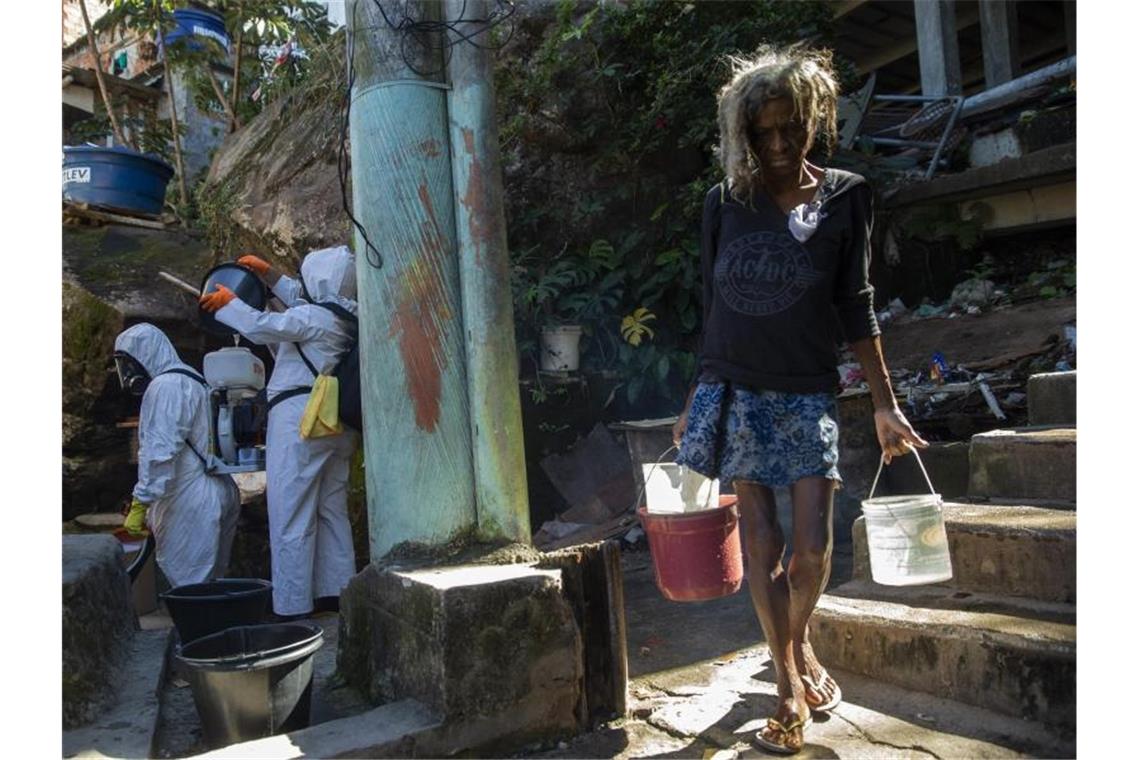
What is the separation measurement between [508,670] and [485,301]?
4.15ft

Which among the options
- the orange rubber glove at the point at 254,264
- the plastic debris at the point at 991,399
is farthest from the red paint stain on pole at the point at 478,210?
the plastic debris at the point at 991,399

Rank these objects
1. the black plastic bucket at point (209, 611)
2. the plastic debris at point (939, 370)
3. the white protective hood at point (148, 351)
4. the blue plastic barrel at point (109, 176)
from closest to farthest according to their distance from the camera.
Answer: the black plastic bucket at point (209, 611)
the white protective hood at point (148, 351)
the plastic debris at point (939, 370)
the blue plastic barrel at point (109, 176)

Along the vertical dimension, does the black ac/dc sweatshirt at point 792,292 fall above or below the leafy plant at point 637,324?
below

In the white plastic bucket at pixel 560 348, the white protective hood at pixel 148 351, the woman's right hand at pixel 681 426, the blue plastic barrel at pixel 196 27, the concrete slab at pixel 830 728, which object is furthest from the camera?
the blue plastic barrel at pixel 196 27

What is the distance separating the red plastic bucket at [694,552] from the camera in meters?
2.88

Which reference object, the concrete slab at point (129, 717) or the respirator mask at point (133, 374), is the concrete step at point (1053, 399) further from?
A: the respirator mask at point (133, 374)

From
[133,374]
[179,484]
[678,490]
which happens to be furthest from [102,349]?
[678,490]

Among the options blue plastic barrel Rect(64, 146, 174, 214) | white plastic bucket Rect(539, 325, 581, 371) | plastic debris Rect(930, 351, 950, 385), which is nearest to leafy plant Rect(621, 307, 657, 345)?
white plastic bucket Rect(539, 325, 581, 371)

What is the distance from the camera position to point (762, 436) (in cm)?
265

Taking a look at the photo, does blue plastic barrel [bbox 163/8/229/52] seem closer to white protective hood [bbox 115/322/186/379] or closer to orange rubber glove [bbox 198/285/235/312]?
white protective hood [bbox 115/322/186/379]

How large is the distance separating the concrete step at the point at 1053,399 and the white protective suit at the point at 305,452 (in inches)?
137

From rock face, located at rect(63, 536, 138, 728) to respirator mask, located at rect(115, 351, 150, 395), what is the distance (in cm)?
180

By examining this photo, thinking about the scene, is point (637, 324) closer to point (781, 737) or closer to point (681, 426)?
point (681, 426)

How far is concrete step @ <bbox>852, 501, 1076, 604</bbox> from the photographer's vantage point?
9.53ft
